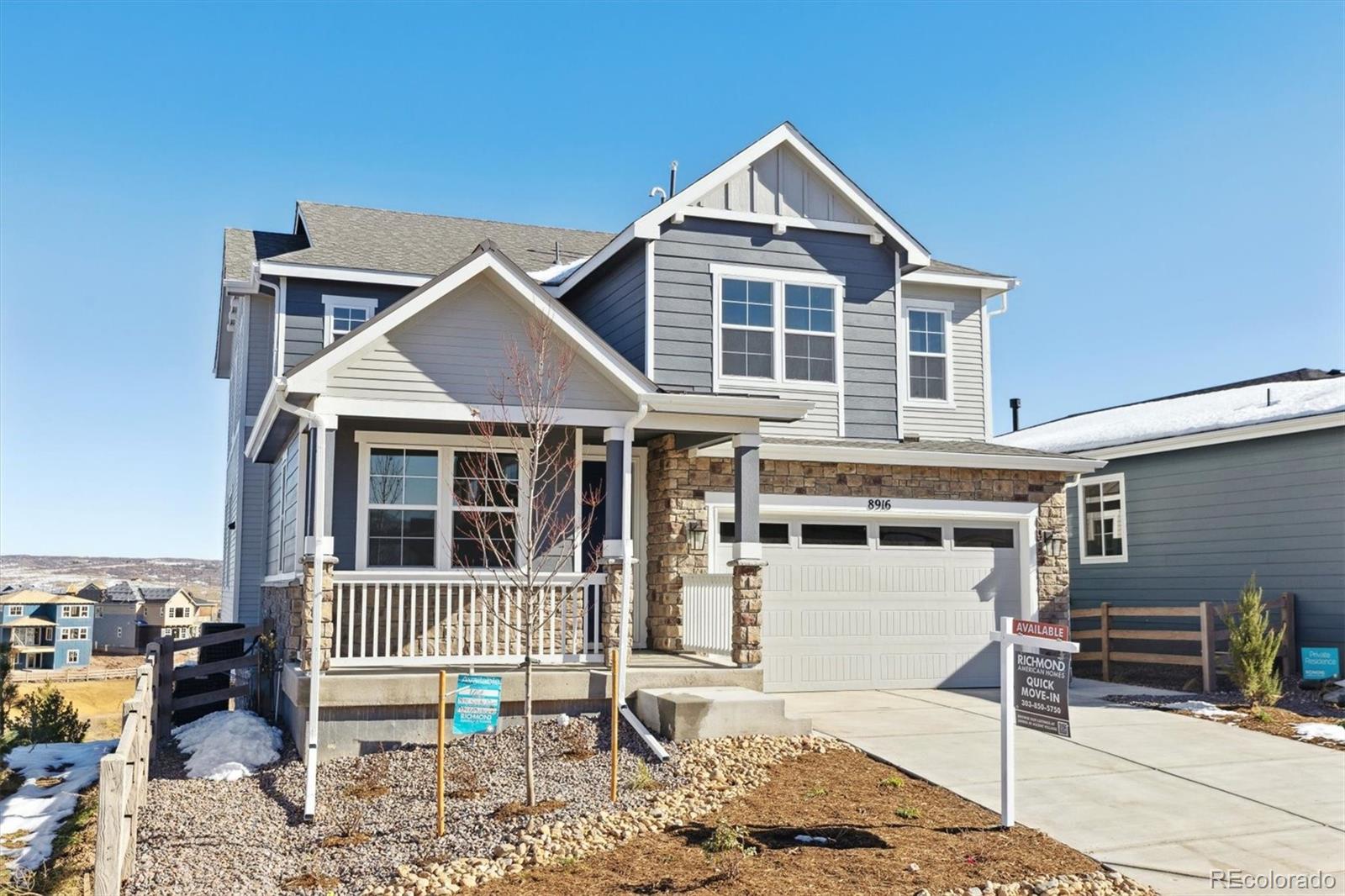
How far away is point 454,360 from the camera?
10758mm

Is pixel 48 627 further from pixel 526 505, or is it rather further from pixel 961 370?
pixel 961 370

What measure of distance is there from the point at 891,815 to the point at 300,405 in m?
6.50

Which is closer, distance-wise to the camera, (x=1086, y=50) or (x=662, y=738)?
(x=662, y=738)

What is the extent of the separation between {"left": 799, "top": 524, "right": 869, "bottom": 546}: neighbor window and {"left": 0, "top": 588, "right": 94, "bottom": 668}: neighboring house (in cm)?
3795

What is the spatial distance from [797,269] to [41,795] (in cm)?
1037

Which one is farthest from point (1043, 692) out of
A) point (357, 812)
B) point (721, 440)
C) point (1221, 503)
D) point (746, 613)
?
point (1221, 503)

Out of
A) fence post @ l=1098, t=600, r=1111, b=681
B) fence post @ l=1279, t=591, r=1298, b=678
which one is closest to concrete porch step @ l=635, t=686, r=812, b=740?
fence post @ l=1098, t=600, r=1111, b=681

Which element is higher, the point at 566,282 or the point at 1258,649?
the point at 566,282

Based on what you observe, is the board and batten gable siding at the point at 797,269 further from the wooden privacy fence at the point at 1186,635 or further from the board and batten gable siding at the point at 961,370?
the wooden privacy fence at the point at 1186,635

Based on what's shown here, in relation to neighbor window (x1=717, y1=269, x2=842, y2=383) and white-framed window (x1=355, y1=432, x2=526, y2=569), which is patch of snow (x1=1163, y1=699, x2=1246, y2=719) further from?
white-framed window (x1=355, y1=432, x2=526, y2=569)

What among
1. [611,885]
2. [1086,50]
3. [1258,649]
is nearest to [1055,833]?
[611,885]

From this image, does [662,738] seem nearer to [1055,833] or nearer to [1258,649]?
[1055,833]

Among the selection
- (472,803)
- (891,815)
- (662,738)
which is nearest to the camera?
(891,815)

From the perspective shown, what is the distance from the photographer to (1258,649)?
12.9 metres
